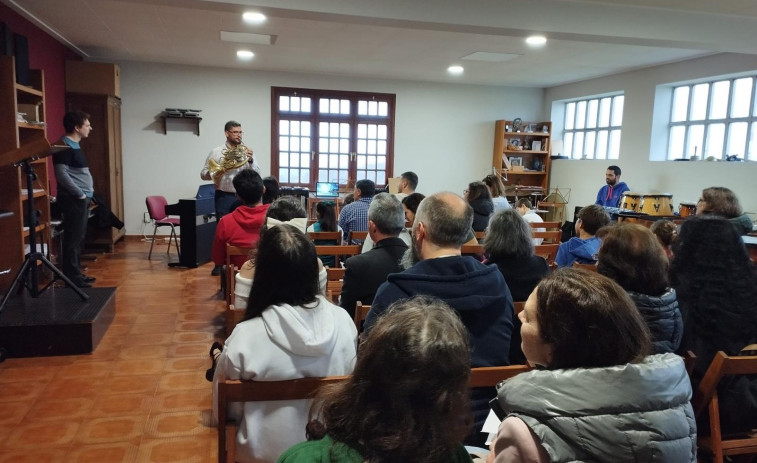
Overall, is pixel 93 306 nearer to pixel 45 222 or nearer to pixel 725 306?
pixel 45 222

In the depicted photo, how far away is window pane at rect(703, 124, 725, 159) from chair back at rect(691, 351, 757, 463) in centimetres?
595

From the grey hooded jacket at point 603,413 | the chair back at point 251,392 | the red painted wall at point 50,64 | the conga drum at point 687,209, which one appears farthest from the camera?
the conga drum at point 687,209

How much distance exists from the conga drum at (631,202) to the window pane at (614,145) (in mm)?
2568

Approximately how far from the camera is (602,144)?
8734 millimetres

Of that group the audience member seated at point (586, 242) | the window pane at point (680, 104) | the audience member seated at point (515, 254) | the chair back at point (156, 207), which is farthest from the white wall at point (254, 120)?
the audience member seated at point (515, 254)

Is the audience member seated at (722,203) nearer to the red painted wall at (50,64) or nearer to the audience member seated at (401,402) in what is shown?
the audience member seated at (401,402)

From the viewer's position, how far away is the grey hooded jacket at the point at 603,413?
966 mm

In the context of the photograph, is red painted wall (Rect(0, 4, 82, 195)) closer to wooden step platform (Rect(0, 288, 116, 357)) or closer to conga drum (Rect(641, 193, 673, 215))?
wooden step platform (Rect(0, 288, 116, 357))

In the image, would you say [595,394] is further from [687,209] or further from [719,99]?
[719,99]

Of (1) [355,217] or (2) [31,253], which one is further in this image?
(1) [355,217]

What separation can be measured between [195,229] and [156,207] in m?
1.21

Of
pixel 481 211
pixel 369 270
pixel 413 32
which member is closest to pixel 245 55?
pixel 413 32

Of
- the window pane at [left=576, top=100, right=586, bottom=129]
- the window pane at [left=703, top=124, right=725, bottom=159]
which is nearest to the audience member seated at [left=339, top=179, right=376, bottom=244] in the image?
the window pane at [left=703, top=124, right=725, bottom=159]

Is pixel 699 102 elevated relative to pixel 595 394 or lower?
elevated
